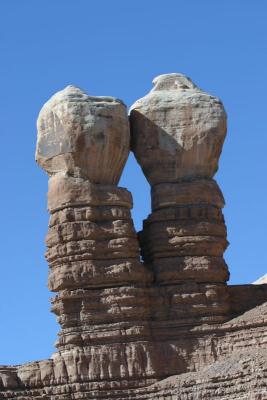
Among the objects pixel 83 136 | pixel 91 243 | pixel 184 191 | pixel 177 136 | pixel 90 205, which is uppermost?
pixel 177 136

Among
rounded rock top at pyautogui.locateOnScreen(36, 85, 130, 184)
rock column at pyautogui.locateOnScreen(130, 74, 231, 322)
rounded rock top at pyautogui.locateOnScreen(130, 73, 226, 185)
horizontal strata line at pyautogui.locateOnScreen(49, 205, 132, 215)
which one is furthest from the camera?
rounded rock top at pyautogui.locateOnScreen(130, 73, 226, 185)

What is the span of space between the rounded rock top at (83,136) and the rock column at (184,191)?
1420mm

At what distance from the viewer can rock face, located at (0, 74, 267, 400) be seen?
3061 inches

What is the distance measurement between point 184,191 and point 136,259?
321 centimetres

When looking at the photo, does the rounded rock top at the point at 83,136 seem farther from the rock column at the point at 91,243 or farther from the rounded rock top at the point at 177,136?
the rounded rock top at the point at 177,136

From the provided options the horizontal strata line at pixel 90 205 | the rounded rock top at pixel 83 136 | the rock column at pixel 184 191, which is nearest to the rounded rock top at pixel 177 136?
the rock column at pixel 184 191

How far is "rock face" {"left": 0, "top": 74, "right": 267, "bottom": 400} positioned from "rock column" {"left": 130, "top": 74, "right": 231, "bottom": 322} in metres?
0.04

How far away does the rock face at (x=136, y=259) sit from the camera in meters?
77.8

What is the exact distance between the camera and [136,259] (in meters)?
79.4

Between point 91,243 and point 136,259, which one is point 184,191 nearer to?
point 136,259

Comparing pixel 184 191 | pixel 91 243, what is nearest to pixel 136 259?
pixel 91 243

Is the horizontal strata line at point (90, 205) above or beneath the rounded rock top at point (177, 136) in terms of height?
beneath

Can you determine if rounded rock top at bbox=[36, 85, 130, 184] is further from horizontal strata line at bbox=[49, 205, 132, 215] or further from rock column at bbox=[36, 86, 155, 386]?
horizontal strata line at bbox=[49, 205, 132, 215]

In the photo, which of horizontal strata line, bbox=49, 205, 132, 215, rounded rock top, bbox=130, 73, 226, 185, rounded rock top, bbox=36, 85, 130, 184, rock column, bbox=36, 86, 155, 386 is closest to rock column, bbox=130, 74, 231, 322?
rounded rock top, bbox=130, 73, 226, 185
